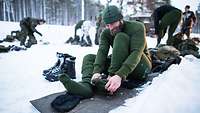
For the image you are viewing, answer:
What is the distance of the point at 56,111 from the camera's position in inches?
79.0

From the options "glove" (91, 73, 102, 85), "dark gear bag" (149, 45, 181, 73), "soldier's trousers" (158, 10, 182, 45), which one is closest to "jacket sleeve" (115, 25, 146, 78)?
"glove" (91, 73, 102, 85)

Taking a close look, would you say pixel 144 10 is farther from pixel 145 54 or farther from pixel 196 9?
pixel 145 54

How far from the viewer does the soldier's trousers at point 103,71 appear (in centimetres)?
200

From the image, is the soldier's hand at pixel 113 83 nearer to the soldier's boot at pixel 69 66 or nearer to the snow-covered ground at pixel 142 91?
the snow-covered ground at pixel 142 91

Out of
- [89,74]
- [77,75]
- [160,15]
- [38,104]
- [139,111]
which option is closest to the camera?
[139,111]

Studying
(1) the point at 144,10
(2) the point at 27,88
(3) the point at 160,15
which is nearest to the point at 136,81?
(2) the point at 27,88

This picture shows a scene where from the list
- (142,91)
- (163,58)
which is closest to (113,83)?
(142,91)

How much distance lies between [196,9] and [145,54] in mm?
7524

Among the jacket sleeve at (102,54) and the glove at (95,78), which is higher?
the jacket sleeve at (102,54)

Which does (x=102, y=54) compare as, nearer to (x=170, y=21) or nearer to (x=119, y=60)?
(x=119, y=60)

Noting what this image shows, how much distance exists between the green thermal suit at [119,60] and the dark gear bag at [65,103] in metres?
0.05

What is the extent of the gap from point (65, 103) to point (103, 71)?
1.93 feet

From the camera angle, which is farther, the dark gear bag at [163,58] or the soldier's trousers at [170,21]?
the soldier's trousers at [170,21]

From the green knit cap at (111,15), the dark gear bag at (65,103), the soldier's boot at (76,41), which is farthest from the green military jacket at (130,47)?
the soldier's boot at (76,41)
